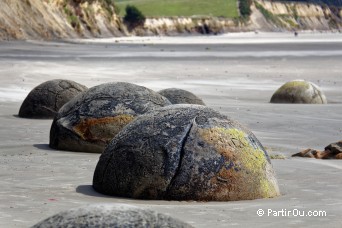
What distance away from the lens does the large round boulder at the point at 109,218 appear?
546 cm

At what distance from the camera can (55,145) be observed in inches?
645

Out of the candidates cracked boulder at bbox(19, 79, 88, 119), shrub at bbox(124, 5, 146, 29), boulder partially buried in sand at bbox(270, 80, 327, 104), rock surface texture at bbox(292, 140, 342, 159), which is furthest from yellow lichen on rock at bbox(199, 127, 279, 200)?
shrub at bbox(124, 5, 146, 29)

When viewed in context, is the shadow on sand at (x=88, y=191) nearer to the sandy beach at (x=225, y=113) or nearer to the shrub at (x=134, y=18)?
the sandy beach at (x=225, y=113)

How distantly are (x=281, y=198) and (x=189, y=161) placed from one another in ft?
3.66

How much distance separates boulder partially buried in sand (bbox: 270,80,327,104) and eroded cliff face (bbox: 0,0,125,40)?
46562mm

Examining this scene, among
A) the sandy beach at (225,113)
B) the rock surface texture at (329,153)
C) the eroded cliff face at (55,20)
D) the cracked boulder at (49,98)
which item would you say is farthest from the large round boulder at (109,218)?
the eroded cliff face at (55,20)

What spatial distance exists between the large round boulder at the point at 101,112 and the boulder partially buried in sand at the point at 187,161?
4.02 m

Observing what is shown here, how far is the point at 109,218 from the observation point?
217 inches

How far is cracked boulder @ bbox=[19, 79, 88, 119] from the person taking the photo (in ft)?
71.4

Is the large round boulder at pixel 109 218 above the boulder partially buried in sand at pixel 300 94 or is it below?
above

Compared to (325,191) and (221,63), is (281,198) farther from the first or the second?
(221,63)

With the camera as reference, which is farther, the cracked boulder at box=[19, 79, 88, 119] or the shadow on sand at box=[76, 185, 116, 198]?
the cracked boulder at box=[19, 79, 88, 119]

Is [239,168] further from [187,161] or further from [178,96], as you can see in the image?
[178,96]

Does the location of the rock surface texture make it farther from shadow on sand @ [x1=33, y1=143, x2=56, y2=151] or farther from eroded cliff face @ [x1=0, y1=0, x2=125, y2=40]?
eroded cliff face @ [x1=0, y1=0, x2=125, y2=40]
